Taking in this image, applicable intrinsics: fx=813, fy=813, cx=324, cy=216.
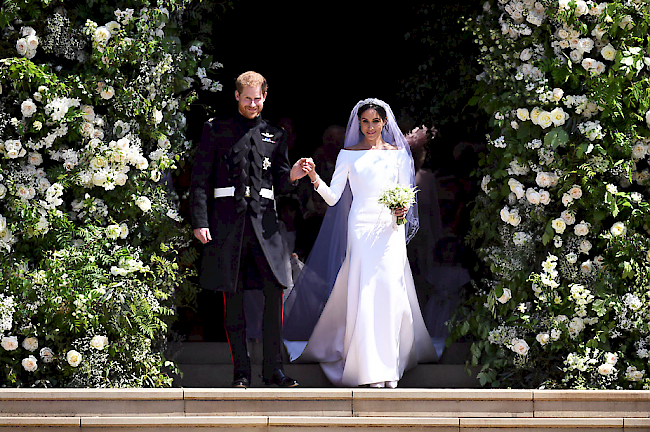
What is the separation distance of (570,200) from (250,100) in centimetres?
214

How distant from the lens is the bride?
523 cm

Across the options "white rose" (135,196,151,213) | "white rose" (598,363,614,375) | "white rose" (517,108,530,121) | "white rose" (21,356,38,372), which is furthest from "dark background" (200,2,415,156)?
"white rose" (598,363,614,375)

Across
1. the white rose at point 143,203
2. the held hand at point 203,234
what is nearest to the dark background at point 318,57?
the white rose at point 143,203

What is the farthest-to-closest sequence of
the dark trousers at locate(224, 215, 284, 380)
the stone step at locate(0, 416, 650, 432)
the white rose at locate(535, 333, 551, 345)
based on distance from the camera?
the white rose at locate(535, 333, 551, 345) → the dark trousers at locate(224, 215, 284, 380) → the stone step at locate(0, 416, 650, 432)

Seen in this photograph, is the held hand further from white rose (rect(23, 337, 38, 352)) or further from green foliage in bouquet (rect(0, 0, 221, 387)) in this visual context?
white rose (rect(23, 337, 38, 352))

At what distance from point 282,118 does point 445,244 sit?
179 cm

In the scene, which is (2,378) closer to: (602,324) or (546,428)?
(546,428)

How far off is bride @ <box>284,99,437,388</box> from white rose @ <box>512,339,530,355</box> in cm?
69

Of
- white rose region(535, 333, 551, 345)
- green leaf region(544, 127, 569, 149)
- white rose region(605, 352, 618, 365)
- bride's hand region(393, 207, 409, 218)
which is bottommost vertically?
white rose region(605, 352, 618, 365)

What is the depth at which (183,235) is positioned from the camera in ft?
18.5

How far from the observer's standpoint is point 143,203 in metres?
5.28

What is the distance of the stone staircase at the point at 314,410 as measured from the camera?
15.4 ft

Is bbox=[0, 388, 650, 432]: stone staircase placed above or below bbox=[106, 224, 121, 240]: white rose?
below

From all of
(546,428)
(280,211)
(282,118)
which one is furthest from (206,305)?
(546,428)
